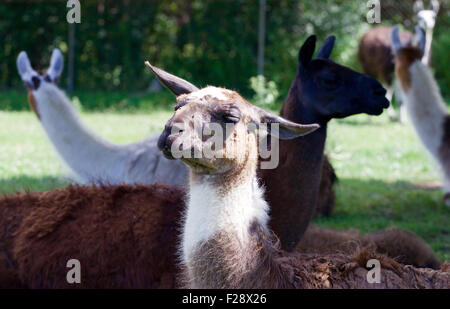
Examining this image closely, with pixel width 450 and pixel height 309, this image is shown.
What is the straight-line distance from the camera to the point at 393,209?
5.95 m

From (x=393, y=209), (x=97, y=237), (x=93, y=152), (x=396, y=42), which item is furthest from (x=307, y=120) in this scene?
(x=396, y=42)

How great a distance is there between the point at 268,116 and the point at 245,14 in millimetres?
11941

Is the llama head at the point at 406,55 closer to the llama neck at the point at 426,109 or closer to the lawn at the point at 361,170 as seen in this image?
the llama neck at the point at 426,109

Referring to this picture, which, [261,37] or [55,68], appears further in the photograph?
[261,37]

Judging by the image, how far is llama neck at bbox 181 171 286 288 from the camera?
2256 mm

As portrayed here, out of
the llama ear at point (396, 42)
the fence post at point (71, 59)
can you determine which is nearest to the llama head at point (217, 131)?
the llama ear at point (396, 42)

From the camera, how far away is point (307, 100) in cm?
357

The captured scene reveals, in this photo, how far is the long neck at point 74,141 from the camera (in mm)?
4977

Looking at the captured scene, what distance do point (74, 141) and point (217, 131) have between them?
10.3 ft

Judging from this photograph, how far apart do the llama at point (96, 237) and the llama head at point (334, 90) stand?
0.95 meters
